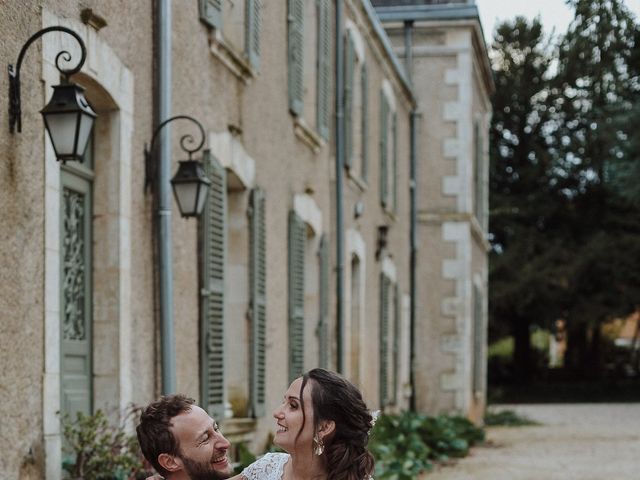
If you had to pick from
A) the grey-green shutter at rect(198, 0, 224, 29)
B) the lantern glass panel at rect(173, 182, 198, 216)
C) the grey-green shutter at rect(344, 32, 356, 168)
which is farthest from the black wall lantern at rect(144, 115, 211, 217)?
the grey-green shutter at rect(344, 32, 356, 168)

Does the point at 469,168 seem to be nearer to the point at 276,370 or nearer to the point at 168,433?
the point at 276,370

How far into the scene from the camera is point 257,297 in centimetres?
1031

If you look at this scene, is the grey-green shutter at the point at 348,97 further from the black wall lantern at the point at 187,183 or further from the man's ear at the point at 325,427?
the man's ear at the point at 325,427

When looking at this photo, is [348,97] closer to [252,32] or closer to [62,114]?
[252,32]

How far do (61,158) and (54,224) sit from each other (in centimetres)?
58

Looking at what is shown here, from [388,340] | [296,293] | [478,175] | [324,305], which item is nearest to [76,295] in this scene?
[296,293]

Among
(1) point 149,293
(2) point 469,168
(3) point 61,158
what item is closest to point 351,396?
(3) point 61,158

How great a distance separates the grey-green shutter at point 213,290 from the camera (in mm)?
8828

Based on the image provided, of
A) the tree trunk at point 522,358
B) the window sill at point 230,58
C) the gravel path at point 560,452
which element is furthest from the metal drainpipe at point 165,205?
the tree trunk at point 522,358

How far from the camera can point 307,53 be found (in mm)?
→ 12844

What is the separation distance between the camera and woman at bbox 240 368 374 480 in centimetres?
330

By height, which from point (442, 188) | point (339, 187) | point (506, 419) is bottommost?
point (506, 419)

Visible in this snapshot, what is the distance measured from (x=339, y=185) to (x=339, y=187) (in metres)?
0.02

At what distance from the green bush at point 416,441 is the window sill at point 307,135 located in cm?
274
